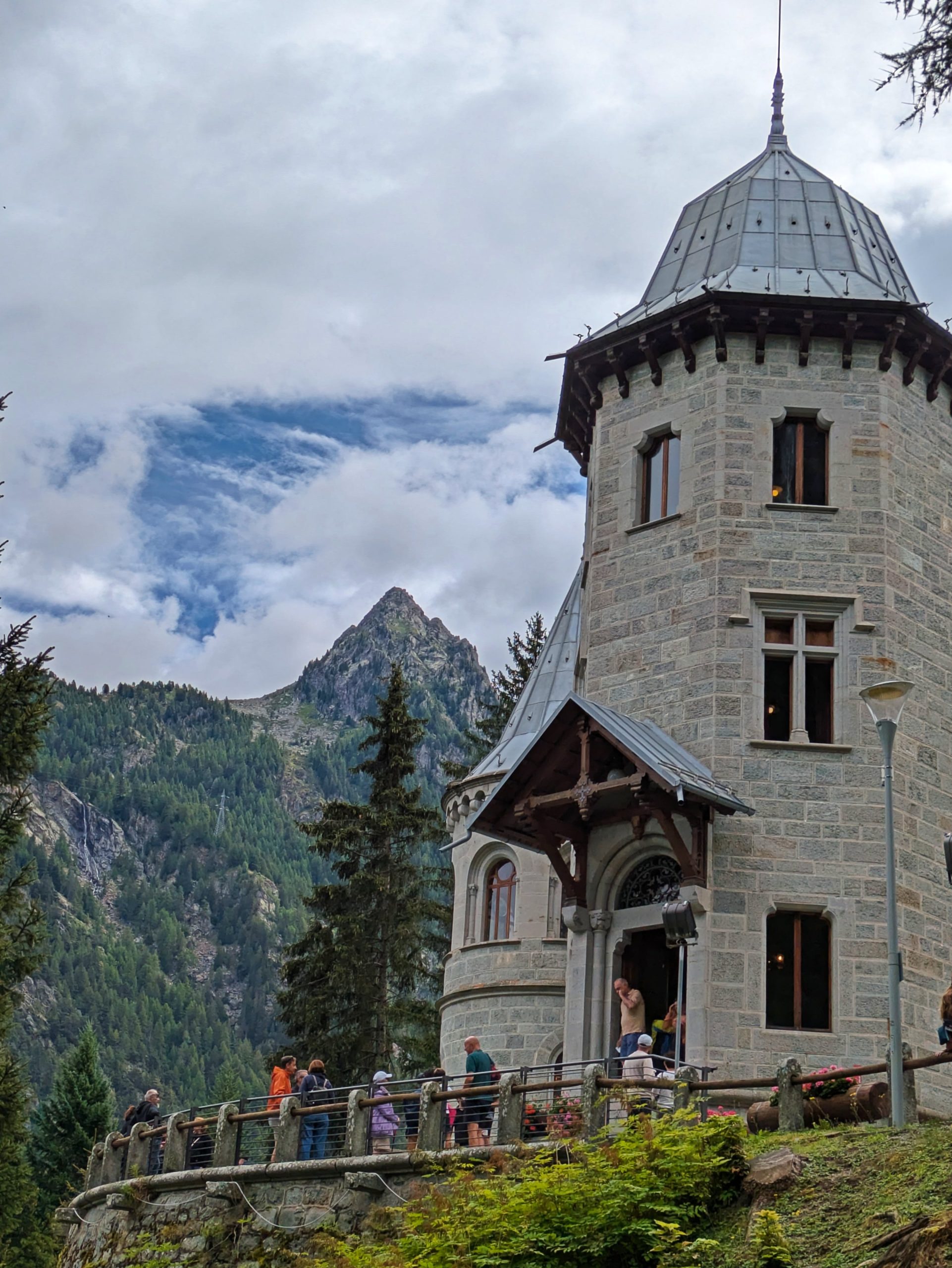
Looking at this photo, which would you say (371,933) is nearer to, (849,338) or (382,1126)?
(382,1126)

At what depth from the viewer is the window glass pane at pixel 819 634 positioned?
24984mm

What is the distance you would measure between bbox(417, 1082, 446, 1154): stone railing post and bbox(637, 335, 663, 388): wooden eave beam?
12.9m

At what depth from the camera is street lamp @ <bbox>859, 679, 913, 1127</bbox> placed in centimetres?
1664

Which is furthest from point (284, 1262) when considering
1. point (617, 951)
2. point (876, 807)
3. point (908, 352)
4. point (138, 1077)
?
point (138, 1077)

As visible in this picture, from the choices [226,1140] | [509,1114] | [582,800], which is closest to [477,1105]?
[509,1114]

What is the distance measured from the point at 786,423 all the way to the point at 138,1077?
165 metres

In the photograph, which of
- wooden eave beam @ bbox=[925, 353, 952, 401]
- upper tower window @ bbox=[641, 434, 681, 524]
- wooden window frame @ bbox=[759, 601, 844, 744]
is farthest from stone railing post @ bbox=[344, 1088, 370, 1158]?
wooden eave beam @ bbox=[925, 353, 952, 401]

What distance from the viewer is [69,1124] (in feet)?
187

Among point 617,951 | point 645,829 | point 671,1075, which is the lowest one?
point 671,1075

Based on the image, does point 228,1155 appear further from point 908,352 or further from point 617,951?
point 908,352

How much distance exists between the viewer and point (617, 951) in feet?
80.1

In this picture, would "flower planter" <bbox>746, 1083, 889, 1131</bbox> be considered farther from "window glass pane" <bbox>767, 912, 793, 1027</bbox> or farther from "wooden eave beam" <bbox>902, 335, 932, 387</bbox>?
"wooden eave beam" <bbox>902, 335, 932, 387</bbox>

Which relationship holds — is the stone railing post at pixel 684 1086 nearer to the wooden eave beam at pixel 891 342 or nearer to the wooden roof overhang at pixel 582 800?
the wooden roof overhang at pixel 582 800

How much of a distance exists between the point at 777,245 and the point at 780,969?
12492mm
